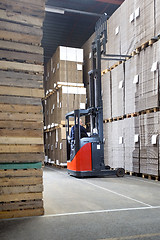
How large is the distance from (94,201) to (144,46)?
424cm

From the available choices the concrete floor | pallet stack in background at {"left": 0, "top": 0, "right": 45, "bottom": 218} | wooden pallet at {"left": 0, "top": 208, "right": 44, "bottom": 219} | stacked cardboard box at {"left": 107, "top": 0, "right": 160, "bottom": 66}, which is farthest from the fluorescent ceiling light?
wooden pallet at {"left": 0, "top": 208, "right": 44, "bottom": 219}

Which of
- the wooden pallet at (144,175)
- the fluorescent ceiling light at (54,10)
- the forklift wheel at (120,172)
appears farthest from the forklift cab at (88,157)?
the fluorescent ceiling light at (54,10)

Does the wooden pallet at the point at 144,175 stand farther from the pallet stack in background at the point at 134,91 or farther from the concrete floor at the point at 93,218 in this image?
the concrete floor at the point at 93,218

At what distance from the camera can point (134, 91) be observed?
23.9ft

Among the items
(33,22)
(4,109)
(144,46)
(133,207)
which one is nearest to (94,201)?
(133,207)

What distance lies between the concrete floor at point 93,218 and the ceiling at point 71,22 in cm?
705

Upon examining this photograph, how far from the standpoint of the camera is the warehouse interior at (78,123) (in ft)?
11.3

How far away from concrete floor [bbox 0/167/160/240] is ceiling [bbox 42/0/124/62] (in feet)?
23.1

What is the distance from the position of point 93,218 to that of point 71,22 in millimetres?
9662

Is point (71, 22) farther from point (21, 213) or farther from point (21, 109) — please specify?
point (21, 213)

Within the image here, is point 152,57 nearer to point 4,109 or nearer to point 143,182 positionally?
point 143,182

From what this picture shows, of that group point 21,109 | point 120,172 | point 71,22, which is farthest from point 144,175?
point 71,22

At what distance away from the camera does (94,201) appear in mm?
4371

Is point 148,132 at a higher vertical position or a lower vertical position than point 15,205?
higher
